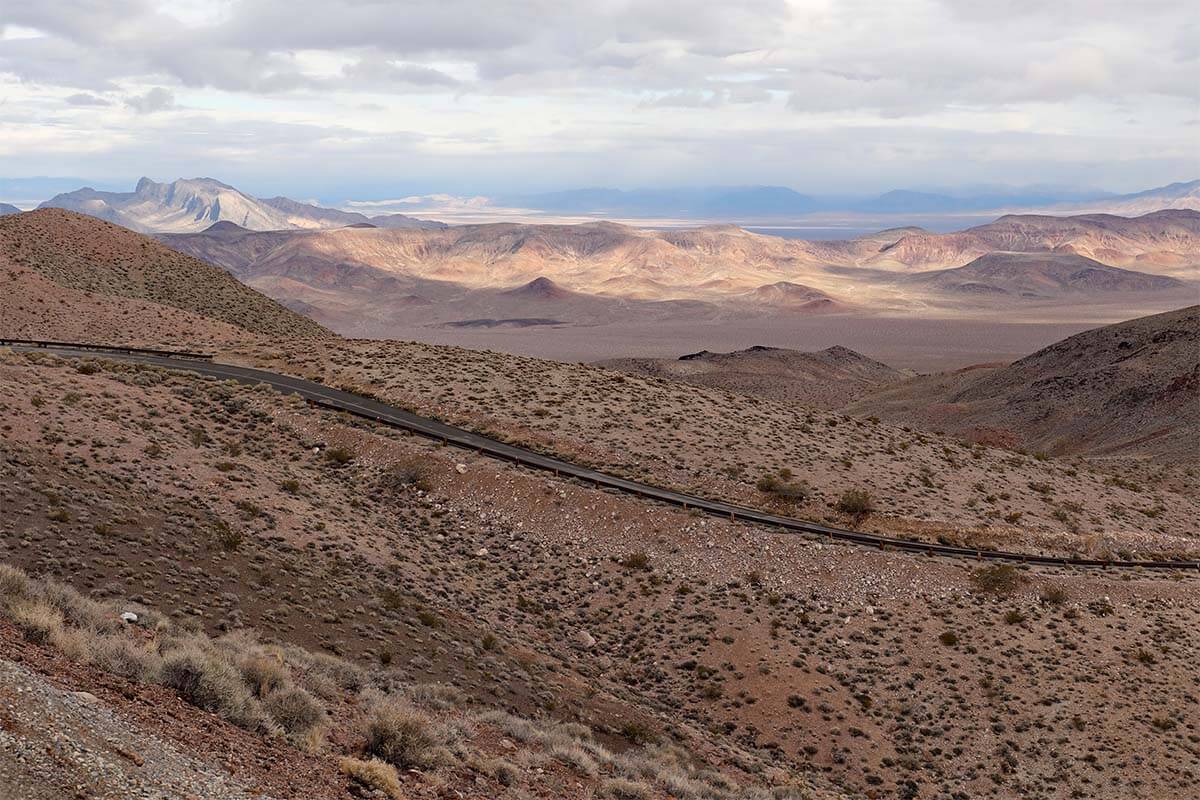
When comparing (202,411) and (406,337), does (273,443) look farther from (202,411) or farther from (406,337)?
(406,337)

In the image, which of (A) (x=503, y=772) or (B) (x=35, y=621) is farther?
(A) (x=503, y=772)

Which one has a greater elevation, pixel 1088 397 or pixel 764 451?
pixel 764 451

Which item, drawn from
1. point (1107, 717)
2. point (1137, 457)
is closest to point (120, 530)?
point (1107, 717)

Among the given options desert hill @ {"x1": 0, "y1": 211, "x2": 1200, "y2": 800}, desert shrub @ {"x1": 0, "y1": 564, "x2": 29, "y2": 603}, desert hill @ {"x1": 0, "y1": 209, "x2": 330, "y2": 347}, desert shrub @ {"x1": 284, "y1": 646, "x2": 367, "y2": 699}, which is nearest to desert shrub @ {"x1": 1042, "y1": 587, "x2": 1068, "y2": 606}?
desert hill @ {"x1": 0, "y1": 211, "x2": 1200, "y2": 800}

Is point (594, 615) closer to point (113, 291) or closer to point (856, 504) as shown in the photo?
point (856, 504)

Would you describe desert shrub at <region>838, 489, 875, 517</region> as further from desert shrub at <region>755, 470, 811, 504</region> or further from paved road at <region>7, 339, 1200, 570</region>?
paved road at <region>7, 339, 1200, 570</region>

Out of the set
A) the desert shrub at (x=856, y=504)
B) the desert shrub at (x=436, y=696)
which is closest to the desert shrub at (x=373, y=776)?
the desert shrub at (x=436, y=696)

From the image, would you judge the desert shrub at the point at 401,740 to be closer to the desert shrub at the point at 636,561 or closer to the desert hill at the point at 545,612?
the desert hill at the point at 545,612

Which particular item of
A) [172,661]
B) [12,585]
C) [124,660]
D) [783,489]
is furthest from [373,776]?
[783,489]
